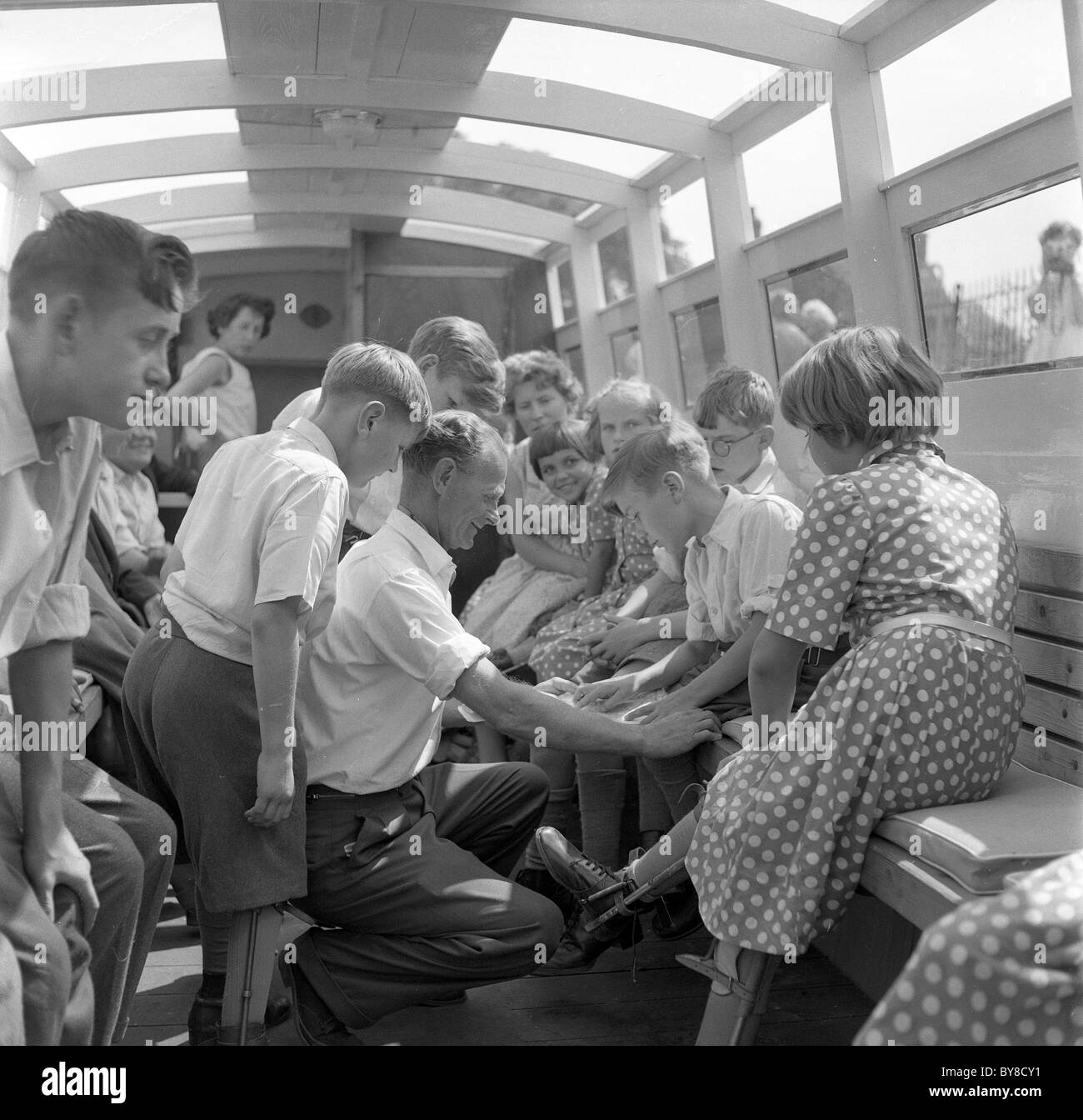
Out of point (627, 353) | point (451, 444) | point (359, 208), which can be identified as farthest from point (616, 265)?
point (451, 444)

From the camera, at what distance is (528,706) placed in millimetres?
2957

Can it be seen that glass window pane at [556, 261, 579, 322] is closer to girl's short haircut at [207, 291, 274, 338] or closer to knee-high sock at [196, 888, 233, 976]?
girl's short haircut at [207, 291, 274, 338]

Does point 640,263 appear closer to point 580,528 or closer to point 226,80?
point 580,528

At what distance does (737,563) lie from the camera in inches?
135

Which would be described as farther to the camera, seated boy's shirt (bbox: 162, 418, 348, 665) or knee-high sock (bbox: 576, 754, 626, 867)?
knee-high sock (bbox: 576, 754, 626, 867)

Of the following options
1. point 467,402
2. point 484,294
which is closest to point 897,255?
point 467,402

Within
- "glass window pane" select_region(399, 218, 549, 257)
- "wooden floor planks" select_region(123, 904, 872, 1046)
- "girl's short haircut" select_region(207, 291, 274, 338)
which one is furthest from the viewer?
"girl's short haircut" select_region(207, 291, 274, 338)

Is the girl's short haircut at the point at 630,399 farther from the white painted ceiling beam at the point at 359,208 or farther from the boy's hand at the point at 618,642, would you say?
the white painted ceiling beam at the point at 359,208

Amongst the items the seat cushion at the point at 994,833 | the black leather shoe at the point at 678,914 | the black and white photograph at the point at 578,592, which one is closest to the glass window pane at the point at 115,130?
the black and white photograph at the point at 578,592

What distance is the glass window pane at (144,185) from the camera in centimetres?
391

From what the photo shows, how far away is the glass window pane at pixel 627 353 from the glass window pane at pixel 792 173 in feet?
4.16

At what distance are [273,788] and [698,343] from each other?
10.8 feet

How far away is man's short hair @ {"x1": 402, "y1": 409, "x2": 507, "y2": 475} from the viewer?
10.1 feet

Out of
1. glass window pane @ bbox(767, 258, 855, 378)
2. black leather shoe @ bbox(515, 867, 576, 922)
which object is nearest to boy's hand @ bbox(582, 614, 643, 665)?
black leather shoe @ bbox(515, 867, 576, 922)
